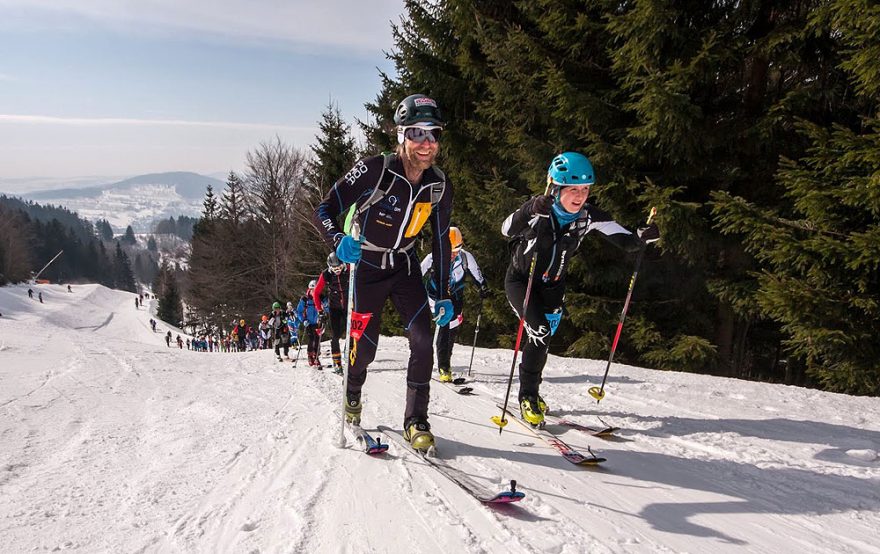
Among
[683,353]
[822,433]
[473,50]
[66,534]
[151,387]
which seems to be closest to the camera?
[66,534]

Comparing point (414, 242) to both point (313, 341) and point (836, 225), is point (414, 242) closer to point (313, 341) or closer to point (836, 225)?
point (836, 225)

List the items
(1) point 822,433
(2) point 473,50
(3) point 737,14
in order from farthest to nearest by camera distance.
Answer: (2) point 473,50 → (3) point 737,14 → (1) point 822,433

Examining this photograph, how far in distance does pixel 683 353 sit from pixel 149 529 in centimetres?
946

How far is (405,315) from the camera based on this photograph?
4.28 m

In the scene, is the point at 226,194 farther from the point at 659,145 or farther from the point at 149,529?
the point at 149,529

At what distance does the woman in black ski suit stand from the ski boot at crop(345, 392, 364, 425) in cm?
167

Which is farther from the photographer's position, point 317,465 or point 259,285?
point 259,285

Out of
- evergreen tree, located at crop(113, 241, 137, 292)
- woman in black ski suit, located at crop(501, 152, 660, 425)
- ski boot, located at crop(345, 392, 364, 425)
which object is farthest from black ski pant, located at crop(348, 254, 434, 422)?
evergreen tree, located at crop(113, 241, 137, 292)

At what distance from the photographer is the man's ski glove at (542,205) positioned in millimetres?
4406

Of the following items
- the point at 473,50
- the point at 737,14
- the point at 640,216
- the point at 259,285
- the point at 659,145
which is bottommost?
the point at 259,285

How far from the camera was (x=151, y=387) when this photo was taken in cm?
656

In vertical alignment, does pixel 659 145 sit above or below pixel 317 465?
above

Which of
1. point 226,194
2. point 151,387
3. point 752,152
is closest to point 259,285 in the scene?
point 226,194

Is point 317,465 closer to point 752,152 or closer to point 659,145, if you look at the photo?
point 659,145
